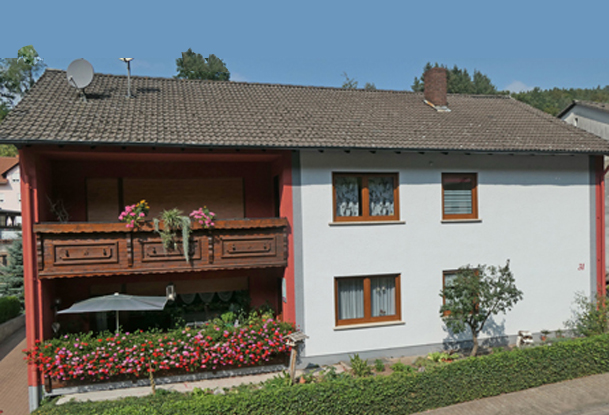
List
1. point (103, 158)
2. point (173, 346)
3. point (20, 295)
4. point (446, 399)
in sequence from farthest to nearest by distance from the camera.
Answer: point (20, 295) < point (103, 158) < point (173, 346) < point (446, 399)

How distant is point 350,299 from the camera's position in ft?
40.2

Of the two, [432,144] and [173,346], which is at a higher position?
[432,144]

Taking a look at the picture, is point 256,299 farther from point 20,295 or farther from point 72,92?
point 20,295

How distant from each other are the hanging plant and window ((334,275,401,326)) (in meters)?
4.00

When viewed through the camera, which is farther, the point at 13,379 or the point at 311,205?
the point at 13,379

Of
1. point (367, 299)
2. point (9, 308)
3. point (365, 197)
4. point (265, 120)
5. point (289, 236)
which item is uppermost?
point (265, 120)

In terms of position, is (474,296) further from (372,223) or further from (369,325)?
(372,223)

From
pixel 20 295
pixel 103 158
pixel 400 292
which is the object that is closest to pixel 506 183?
pixel 400 292

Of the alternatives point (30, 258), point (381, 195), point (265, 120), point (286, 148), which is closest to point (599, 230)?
point (381, 195)

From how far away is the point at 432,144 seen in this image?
40.7ft

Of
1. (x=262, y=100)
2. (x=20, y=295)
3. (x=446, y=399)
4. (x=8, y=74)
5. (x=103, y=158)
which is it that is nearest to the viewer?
(x=446, y=399)

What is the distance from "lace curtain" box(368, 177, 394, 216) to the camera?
12.5 m

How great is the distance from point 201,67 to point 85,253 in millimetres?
40596

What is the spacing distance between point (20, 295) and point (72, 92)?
36.5 feet
